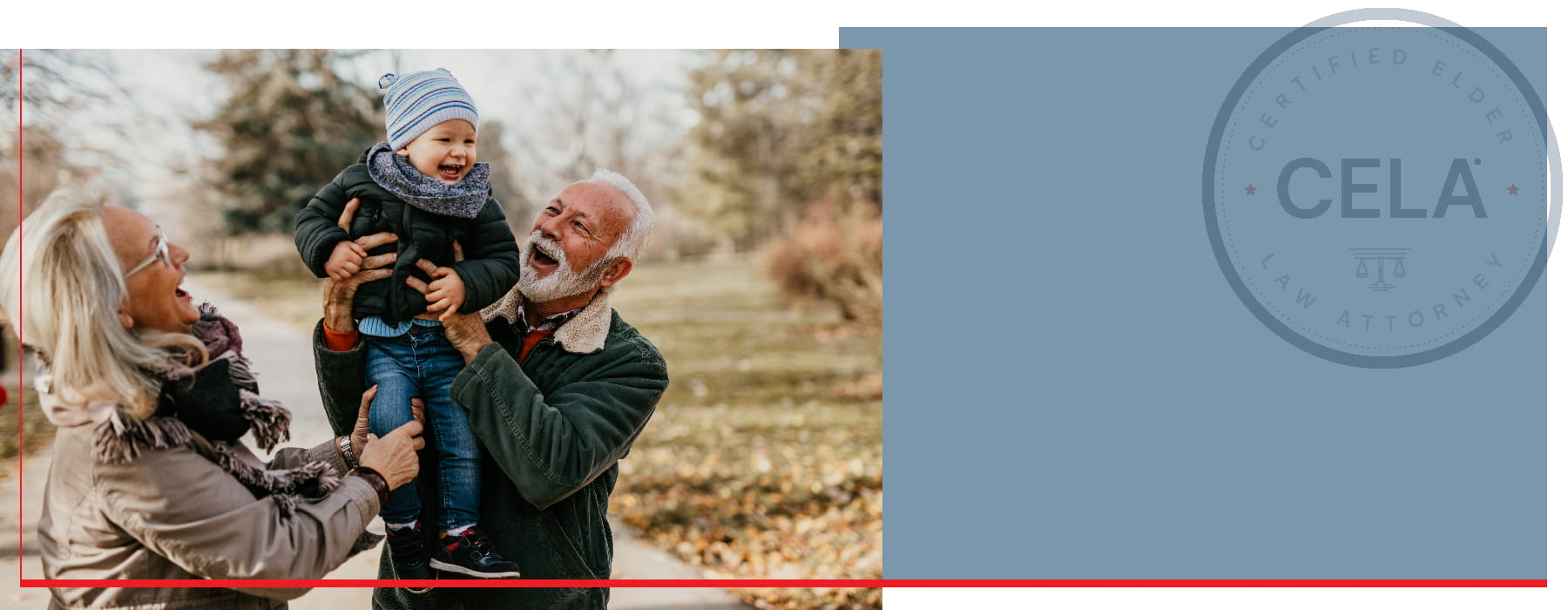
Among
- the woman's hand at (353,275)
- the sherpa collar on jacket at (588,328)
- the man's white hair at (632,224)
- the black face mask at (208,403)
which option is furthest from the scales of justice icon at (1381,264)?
the black face mask at (208,403)

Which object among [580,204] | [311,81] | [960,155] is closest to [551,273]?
[580,204]

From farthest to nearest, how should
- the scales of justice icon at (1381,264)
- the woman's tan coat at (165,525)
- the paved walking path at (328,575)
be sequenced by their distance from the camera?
the paved walking path at (328,575), the scales of justice icon at (1381,264), the woman's tan coat at (165,525)

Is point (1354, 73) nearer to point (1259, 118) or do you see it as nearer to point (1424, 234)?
point (1259, 118)

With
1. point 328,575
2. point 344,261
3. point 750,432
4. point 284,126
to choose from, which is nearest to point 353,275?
point 344,261

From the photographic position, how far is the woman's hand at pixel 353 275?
7.81 feet

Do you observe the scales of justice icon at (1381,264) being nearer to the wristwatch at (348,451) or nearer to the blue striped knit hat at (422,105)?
the blue striped knit hat at (422,105)

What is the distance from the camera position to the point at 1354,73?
507 cm

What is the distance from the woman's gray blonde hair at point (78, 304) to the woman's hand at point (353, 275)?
41 cm

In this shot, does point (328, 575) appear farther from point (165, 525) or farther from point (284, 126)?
point (284, 126)

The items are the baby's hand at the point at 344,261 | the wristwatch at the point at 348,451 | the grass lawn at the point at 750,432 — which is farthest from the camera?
the grass lawn at the point at 750,432

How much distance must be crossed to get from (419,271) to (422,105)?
352 millimetres

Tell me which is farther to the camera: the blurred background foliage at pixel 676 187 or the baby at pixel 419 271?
the blurred background foliage at pixel 676 187

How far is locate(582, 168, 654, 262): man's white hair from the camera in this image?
2.64 meters

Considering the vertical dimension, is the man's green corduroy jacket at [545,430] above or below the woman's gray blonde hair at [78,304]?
below
